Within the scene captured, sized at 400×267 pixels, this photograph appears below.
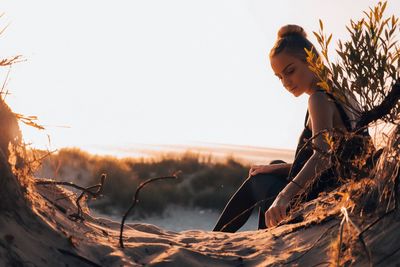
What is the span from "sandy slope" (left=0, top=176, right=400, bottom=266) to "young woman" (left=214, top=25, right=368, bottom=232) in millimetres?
199

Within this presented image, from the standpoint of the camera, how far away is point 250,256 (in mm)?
3092

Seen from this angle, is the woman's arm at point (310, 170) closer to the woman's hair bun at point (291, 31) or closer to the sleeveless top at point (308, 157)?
the sleeveless top at point (308, 157)

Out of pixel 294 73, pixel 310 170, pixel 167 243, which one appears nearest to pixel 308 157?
pixel 294 73

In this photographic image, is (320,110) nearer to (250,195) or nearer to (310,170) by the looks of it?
(310,170)

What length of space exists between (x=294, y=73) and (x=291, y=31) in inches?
→ 19.3

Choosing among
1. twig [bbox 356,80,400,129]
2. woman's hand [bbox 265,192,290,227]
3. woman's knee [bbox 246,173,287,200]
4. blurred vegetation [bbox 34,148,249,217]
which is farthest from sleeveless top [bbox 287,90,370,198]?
blurred vegetation [bbox 34,148,249,217]

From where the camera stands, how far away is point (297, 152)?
185 inches

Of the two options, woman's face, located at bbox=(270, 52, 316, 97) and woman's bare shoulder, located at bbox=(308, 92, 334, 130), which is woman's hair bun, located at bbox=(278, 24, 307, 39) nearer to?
woman's face, located at bbox=(270, 52, 316, 97)

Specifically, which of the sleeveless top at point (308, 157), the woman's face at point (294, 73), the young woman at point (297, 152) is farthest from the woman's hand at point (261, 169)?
the woman's face at point (294, 73)

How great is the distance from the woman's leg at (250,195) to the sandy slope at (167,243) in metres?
1.63

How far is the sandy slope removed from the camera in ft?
8.37

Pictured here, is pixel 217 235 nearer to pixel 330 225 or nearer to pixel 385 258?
pixel 330 225

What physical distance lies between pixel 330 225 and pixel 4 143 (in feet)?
5.36

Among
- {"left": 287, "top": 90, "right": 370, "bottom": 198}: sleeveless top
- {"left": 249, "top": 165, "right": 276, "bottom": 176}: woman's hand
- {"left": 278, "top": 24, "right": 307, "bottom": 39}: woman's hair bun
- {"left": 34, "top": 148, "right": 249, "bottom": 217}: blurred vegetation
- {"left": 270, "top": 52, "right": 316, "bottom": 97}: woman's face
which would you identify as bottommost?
{"left": 34, "top": 148, "right": 249, "bottom": 217}: blurred vegetation
